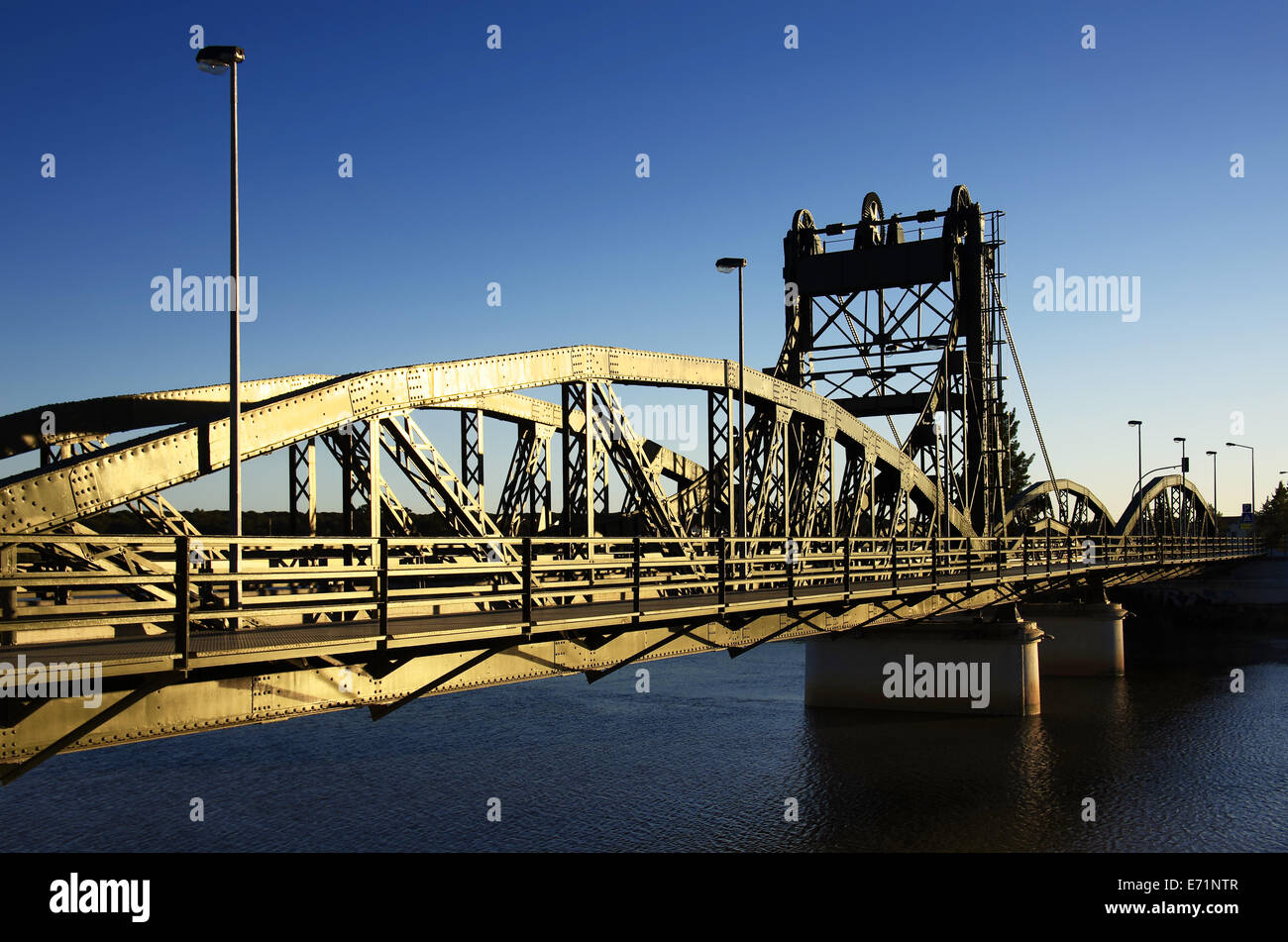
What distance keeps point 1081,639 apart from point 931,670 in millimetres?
15564

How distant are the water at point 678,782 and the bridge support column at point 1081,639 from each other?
23.4 feet

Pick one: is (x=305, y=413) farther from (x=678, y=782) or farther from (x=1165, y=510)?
(x=1165, y=510)

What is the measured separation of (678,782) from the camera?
3198cm

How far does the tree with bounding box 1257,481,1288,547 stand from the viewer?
119812 millimetres

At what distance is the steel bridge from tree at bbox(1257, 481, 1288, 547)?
306 ft

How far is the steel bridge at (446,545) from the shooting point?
402 inches

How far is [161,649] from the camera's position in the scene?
10.7 metres

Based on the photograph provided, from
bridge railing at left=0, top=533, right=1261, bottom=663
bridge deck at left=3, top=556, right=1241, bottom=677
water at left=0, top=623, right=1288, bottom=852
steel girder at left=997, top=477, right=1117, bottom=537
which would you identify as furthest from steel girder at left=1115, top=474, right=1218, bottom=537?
bridge deck at left=3, top=556, right=1241, bottom=677

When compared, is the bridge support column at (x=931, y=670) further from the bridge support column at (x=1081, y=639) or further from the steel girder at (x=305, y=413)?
the steel girder at (x=305, y=413)
